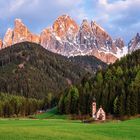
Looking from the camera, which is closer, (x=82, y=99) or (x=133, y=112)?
(x=133, y=112)

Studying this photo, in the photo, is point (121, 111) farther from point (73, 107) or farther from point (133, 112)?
point (73, 107)

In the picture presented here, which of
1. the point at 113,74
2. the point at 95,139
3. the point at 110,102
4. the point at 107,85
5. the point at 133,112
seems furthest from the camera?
the point at 113,74

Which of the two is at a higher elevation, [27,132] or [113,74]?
[113,74]

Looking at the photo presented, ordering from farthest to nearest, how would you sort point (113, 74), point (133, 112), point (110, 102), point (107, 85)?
point (113, 74)
point (107, 85)
point (110, 102)
point (133, 112)

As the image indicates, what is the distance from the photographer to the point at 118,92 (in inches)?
6422

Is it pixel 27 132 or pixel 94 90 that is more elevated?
pixel 94 90

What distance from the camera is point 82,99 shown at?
17325cm

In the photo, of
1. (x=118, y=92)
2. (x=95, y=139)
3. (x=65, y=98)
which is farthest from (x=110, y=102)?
(x=95, y=139)

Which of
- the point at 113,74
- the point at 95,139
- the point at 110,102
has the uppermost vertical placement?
the point at 113,74

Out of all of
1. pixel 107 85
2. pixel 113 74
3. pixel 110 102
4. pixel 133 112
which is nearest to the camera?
pixel 133 112

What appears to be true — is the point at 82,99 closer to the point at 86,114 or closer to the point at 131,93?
the point at 86,114

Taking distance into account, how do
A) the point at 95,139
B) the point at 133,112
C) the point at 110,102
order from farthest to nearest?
the point at 110,102 → the point at 133,112 → the point at 95,139

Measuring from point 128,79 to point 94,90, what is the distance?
1494 centimetres

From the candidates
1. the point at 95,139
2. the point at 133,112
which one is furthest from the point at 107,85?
the point at 95,139
